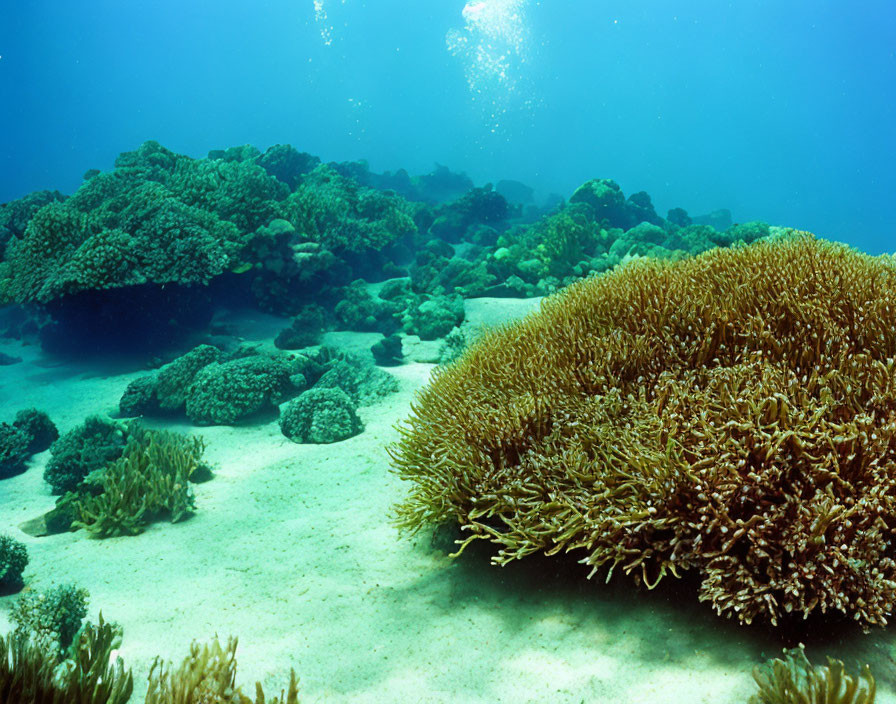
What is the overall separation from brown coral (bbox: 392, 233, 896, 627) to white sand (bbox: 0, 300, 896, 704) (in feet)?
0.79

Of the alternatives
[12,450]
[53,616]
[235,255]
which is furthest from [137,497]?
[235,255]

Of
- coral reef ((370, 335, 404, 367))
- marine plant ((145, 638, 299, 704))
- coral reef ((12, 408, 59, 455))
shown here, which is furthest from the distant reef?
marine plant ((145, 638, 299, 704))

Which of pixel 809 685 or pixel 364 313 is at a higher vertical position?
pixel 364 313

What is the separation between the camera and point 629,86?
176 meters

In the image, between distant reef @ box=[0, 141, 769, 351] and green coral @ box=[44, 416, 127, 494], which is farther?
distant reef @ box=[0, 141, 769, 351]

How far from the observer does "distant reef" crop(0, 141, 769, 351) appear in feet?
35.8

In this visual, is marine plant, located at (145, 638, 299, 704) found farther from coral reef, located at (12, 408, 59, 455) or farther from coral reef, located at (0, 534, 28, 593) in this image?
coral reef, located at (12, 408, 59, 455)

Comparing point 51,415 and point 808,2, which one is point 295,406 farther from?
point 808,2

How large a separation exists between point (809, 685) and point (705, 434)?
109cm

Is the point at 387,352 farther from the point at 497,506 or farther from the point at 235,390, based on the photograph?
the point at 497,506

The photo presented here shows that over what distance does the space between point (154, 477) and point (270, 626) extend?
2.98 m

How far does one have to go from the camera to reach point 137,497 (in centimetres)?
536

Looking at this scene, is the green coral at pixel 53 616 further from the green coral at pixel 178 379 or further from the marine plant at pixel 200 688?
the green coral at pixel 178 379

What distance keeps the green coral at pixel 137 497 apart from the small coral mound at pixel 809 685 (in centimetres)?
526
